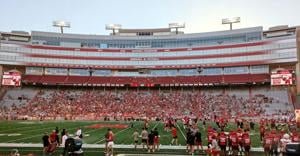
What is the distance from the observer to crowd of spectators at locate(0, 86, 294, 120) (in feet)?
191

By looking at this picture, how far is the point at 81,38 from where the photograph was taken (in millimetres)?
79312

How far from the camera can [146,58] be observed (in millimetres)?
76938

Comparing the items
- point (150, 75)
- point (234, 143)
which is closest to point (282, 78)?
point (150, 75)

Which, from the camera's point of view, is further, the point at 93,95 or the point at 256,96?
the point at 93,95

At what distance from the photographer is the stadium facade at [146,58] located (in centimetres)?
6931

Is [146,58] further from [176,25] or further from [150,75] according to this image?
[176,25]

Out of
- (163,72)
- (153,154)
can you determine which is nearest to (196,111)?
(163,72)

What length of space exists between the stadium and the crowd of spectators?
0.61 ft

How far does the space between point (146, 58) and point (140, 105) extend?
15.9 metres

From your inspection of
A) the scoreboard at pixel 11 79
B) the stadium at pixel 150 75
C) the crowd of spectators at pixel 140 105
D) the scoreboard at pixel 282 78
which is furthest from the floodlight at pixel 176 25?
the scoreboard at pixel 11 79

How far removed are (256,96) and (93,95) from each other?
34409 millimetres

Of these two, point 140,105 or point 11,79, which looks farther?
point 11,79

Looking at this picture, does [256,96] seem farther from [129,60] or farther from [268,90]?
[129,60]

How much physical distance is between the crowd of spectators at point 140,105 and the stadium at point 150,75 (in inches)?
7.3
